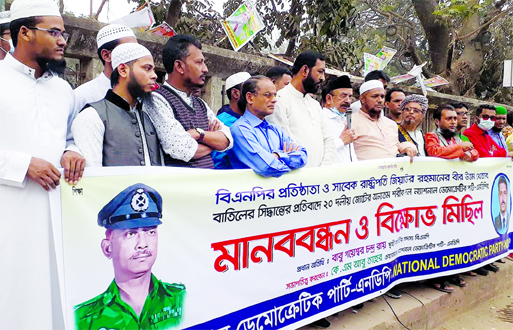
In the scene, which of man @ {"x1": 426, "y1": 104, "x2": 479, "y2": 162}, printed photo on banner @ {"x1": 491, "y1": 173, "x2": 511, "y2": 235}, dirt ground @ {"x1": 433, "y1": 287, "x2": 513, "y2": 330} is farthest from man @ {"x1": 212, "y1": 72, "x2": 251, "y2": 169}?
printed photo on banner @ {"x1": 491, "y1": 173, "x2": 511, "y2": 235}

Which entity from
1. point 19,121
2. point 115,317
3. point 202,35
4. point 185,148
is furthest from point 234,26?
point 115,317

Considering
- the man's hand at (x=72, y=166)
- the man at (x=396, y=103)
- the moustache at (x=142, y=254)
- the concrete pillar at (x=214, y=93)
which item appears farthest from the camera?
the concrete pillar at (x=214, y=93)

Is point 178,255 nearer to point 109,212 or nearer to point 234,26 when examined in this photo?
point 109,212

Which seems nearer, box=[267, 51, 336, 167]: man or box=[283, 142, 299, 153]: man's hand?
box=[283, 142, 299, 153]: man's hand

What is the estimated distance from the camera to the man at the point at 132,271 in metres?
2.10

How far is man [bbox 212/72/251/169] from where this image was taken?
3188 mm

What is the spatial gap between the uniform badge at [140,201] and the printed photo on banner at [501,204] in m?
3.83

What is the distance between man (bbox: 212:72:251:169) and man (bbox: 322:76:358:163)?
79cm

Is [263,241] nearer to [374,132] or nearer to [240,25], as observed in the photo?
[374,132]

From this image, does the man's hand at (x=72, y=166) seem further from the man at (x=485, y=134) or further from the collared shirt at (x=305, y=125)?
the man at (x=485, y=134)

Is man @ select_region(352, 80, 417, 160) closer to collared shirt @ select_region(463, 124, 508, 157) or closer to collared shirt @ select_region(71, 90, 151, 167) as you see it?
collared shirt @ select_region(463, 124, 508, 157)

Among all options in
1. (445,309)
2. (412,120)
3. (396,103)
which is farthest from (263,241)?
(396,103)

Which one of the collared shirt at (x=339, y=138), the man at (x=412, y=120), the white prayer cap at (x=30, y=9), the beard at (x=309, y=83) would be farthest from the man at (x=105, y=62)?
the man at (x=412, y=120)

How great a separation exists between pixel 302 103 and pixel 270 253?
1430mm
